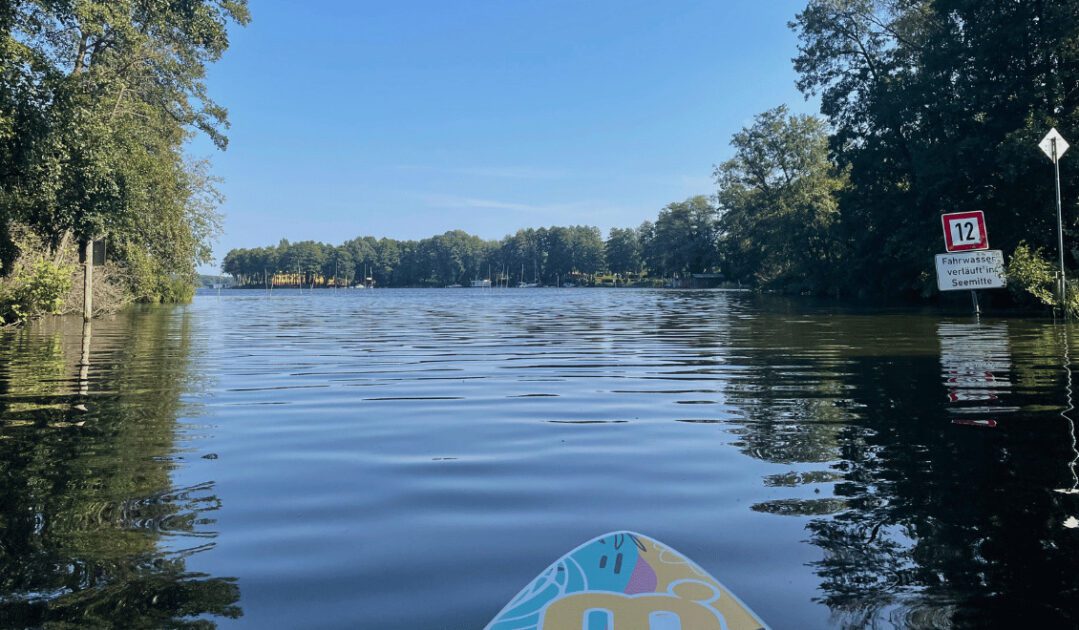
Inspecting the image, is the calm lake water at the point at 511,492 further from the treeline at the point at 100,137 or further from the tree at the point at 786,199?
the tree at the point at 786,199

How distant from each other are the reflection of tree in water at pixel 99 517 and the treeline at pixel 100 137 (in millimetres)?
12247

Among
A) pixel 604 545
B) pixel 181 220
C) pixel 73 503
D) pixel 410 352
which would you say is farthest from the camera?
pixel 181 220

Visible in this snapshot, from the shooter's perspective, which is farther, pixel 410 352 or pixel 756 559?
pixel 410 352

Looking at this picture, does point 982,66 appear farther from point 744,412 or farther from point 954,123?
point 744,412

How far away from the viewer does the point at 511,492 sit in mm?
4516

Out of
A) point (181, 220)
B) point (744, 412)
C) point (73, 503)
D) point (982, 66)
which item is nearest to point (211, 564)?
point (73, 503)

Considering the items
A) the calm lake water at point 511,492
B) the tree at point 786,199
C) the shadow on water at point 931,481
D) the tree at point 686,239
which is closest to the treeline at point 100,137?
the calm lake water at point 511,492

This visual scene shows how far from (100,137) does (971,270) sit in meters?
23.1

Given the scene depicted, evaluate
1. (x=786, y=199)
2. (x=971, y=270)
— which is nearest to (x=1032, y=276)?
(x=971, y=270)

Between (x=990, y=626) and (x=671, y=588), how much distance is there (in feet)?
3.46

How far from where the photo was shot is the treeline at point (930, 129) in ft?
90.3

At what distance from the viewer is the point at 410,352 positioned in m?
14.5

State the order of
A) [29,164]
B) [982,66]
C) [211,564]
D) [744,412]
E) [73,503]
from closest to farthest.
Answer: [211,564]
[73,503]
[744,412]
[29,164]
[982,66]

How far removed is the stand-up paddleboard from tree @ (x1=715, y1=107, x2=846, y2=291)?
173 feet
